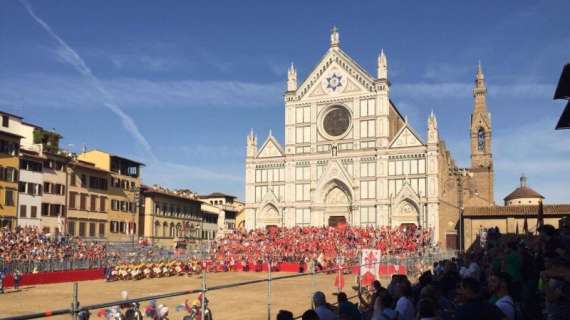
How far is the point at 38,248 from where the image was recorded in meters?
43.0

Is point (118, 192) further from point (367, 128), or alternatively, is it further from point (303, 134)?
point (367, 128)

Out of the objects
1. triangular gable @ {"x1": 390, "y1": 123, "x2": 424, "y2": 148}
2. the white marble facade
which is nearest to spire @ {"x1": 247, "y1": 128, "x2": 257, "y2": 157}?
the white marble facade

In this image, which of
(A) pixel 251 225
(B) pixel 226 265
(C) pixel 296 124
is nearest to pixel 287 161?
(C) pixel 296 124

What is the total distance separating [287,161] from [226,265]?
677 inches

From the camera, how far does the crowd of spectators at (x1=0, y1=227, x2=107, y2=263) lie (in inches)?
1585

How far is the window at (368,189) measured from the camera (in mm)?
58812

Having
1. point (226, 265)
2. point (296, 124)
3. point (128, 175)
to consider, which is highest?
point (296, 124)

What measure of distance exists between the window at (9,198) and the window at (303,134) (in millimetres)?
29761

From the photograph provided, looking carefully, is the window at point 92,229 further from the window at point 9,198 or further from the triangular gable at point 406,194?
the triangular gable at point 406,194

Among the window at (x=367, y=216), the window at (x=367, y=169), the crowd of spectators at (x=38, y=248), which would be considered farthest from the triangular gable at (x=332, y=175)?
the crowd of spectators at (x=38, y=248)

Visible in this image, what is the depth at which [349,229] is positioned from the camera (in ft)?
179

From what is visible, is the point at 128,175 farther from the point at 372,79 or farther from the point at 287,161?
the point at 372,79

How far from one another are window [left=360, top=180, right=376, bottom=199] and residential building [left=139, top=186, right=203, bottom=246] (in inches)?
1160

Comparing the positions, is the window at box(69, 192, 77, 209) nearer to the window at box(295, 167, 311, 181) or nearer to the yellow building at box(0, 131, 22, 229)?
the yellow building at box(0, 131, 22, 229)
